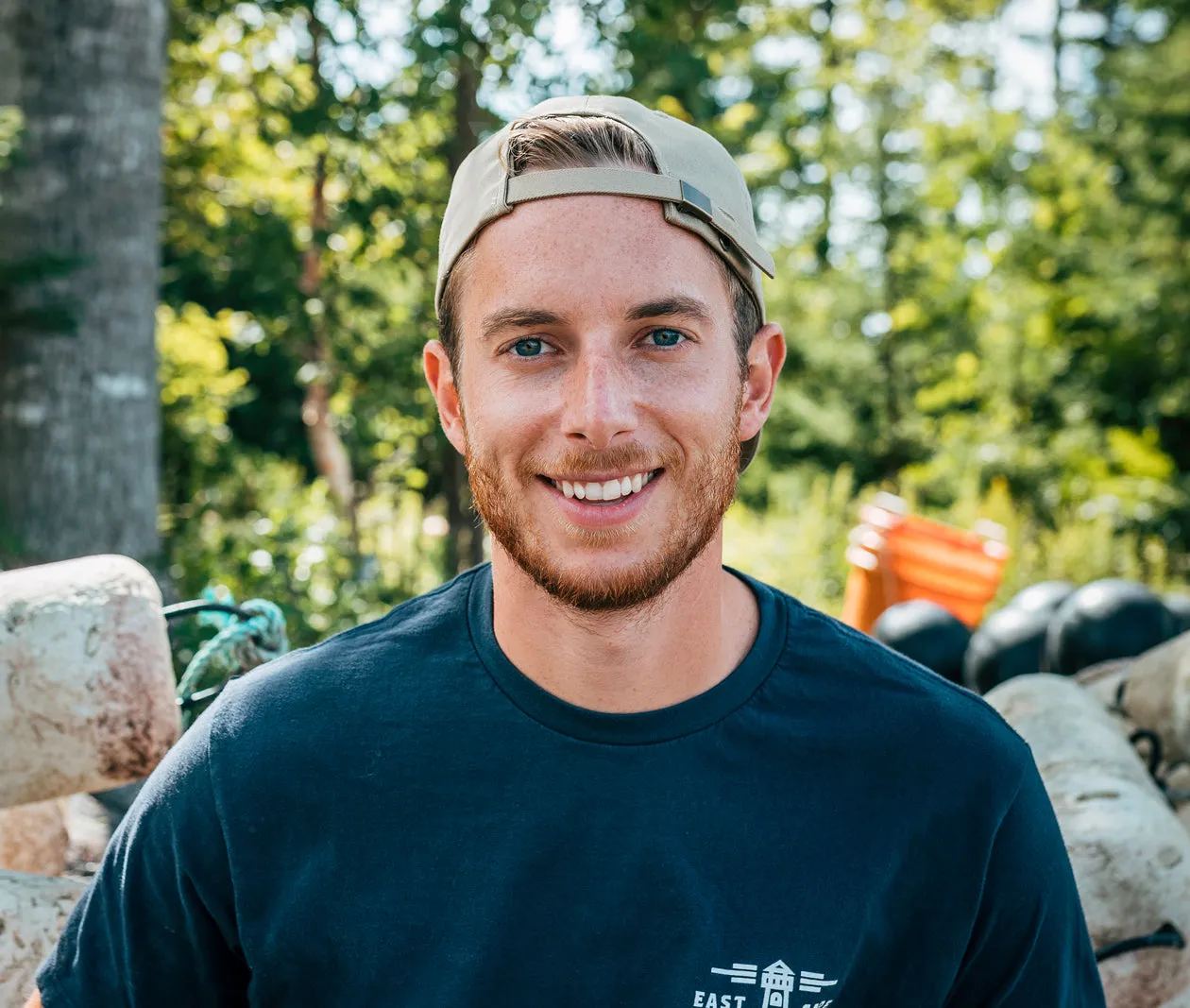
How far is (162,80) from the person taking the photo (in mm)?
5402

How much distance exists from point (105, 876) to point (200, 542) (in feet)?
16.2

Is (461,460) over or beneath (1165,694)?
beneath

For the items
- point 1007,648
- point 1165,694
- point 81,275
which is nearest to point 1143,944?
point 1165,694

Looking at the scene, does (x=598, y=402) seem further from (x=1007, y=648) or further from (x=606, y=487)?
(x=1007, y=648)

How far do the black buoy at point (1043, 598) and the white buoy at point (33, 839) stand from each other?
4628 millimetres

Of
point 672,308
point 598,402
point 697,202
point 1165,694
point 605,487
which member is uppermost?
point 697,202

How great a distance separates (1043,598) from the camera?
20.2ft

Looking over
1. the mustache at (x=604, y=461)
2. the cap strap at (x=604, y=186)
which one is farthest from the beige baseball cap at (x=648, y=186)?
the mustache at (x=604, y=461)

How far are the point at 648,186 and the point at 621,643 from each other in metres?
0.60

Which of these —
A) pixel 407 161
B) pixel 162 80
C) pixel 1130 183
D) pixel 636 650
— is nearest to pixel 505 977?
pixel 636 650

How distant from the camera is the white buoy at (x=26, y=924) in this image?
1963mm

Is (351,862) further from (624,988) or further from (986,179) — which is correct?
(986,179)

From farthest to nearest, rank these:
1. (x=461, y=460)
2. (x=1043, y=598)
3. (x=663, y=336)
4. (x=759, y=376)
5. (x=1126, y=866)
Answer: (x=461, y=460) → (x=1043, y=598) → (x=1126, y=866) → (x=759, y=376) → (x=663, y=336)

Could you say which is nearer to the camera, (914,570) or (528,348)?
(528,348)
